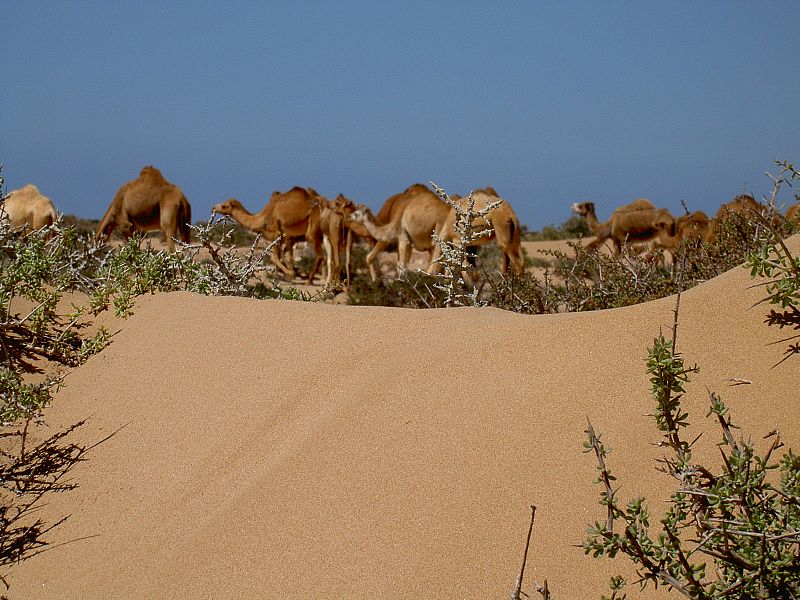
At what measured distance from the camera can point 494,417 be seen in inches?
149

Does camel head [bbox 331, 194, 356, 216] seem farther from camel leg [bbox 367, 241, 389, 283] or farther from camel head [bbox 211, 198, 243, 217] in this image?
camel head [bbox 211, 198, 243, 217]

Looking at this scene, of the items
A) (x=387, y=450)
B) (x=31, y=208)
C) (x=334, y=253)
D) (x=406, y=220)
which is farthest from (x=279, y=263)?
(x=387, y=450)

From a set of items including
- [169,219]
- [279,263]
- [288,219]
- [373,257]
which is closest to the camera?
[169,219]

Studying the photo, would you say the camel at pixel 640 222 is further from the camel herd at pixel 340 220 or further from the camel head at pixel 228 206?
the camel head at pixel 228 206

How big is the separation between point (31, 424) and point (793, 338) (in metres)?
3.78

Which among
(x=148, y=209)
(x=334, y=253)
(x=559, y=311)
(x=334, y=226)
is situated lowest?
(x=559, y=311)

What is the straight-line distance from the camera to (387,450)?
3775 millimetres

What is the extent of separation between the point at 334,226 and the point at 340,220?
27 centimetres

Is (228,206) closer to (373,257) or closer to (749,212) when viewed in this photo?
(373,257)

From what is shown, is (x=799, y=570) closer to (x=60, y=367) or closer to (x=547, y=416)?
(x=547, y=416)

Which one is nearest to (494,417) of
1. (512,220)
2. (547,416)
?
(547,416)

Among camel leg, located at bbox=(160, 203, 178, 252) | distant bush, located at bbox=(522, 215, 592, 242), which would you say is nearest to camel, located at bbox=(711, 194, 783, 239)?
camel leg, located at bbox=(160, 203, 178, 252)

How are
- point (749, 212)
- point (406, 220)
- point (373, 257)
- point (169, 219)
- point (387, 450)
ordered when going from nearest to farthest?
point (387, 450), point (749, 212), point (169, 219), point (406, 220), point (373, 257)

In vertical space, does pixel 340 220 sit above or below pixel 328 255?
above
